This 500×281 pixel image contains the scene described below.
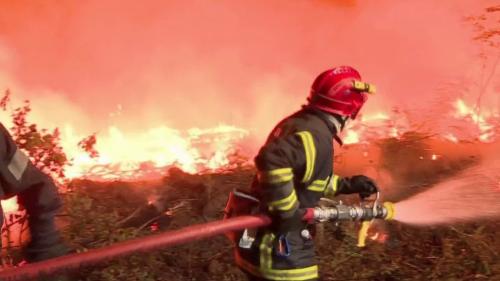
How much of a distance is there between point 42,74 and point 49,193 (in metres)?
4.71

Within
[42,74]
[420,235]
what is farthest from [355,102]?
[42,74]

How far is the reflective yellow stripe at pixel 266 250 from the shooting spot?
344 cm

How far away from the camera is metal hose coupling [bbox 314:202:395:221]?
11.6ft

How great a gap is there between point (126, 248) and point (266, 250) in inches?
35.6

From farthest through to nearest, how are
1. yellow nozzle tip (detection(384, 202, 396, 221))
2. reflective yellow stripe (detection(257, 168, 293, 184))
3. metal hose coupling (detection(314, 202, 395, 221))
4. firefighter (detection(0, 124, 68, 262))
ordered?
yellow nozzle tip (detection(384, 202, 396, 221)), metal hose coupling (detection(314, 202, 395, 221)), reflective yellow stripe (detection(257, 168, 293, 184)), firefighter (detection(0, 124, 68, 262))

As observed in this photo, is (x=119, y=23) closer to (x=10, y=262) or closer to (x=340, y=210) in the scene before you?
(x=10, y=262)

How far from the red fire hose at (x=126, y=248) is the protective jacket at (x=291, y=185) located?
182 mm

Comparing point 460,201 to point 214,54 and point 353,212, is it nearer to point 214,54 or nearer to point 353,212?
point 353,212

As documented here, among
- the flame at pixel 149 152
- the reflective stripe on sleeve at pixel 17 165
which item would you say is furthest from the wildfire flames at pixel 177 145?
the reflective stripe on sleeve at pixel 17 165

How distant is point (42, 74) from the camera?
7125 millimetres

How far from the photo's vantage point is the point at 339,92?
11.4ft

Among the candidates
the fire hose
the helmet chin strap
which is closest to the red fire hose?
the fire hose

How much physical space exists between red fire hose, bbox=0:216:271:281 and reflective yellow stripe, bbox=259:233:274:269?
15cm

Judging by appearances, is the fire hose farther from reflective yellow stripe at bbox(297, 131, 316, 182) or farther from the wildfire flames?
the wildfire flames
